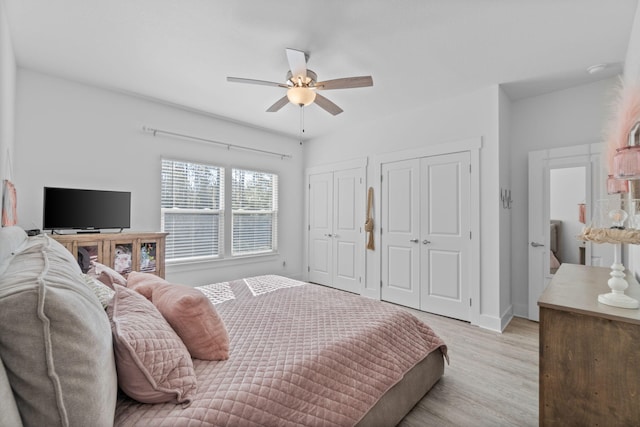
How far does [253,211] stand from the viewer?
489 centimetres

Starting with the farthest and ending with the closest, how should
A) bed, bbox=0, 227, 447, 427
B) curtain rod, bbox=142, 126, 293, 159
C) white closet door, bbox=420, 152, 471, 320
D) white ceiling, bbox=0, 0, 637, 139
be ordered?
1. curtain rod, bbox=142, 126, 293, 159
2. white closet door, bbox=420, 152, 471, 320
3. white ceiling, bbox=0, 0, 637, 139
4. bed, bbox=0, 227, 447, 427

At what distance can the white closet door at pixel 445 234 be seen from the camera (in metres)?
3.51

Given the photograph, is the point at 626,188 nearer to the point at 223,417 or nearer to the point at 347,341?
the point at 347,341

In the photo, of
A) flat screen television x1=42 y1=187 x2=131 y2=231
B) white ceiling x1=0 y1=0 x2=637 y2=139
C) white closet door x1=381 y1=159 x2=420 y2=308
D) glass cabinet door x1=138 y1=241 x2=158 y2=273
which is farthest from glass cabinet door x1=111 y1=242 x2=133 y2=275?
white closet door x1=381 y1=159 x2=420 y2=308

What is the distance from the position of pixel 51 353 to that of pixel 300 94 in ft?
7.86

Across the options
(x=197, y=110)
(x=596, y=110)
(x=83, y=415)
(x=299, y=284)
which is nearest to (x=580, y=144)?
(x=596, y=110)

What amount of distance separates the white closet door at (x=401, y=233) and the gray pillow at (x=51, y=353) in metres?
3.66

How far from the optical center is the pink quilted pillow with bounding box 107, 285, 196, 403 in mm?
1017

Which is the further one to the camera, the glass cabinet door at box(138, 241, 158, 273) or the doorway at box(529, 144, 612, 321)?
the glass cabinet door at box(138, 241, 158, 273)

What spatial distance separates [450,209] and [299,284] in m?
2.16

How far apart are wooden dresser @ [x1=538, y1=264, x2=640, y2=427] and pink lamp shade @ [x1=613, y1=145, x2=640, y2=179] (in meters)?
0.63

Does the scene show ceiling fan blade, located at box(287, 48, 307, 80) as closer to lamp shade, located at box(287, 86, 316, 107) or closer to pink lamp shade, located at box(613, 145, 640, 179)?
lamp shade, located at box(287, 86, 316, 107)

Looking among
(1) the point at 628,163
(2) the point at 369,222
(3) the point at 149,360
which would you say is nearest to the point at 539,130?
(2) the point at 369,222

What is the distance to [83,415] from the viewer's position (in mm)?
755
